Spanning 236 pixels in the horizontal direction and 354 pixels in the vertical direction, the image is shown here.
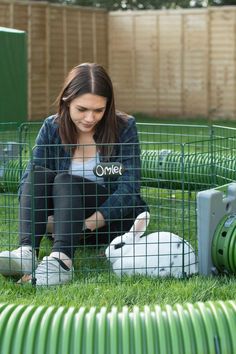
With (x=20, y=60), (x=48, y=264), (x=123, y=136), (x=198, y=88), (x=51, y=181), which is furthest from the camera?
(x=198, y=88)

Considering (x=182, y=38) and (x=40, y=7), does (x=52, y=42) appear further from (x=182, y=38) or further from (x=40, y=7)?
(x=182, y=38)

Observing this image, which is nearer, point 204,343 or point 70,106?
point 204,343

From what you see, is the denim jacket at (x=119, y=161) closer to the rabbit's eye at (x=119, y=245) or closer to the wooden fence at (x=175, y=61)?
the rabbit's eye at (x=119, y=245)

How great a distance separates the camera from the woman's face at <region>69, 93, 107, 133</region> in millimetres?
3340

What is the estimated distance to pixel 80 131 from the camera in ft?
11.7

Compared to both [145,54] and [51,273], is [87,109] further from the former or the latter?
[145,54]

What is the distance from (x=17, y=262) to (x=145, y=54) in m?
11.8

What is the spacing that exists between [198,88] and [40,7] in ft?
10.4

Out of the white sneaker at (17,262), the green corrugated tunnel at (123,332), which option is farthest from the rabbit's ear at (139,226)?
the green corrugated tunnel at (123,332)

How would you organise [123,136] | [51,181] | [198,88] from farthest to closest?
[198,88], [123,136], [51,181]

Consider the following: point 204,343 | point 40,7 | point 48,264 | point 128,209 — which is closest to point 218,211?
point 128,209

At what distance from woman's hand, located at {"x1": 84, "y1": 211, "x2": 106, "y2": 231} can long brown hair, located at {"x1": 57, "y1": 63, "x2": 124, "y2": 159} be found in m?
0.26

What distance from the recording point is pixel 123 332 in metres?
1.93

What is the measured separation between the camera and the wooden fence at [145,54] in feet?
43.5
